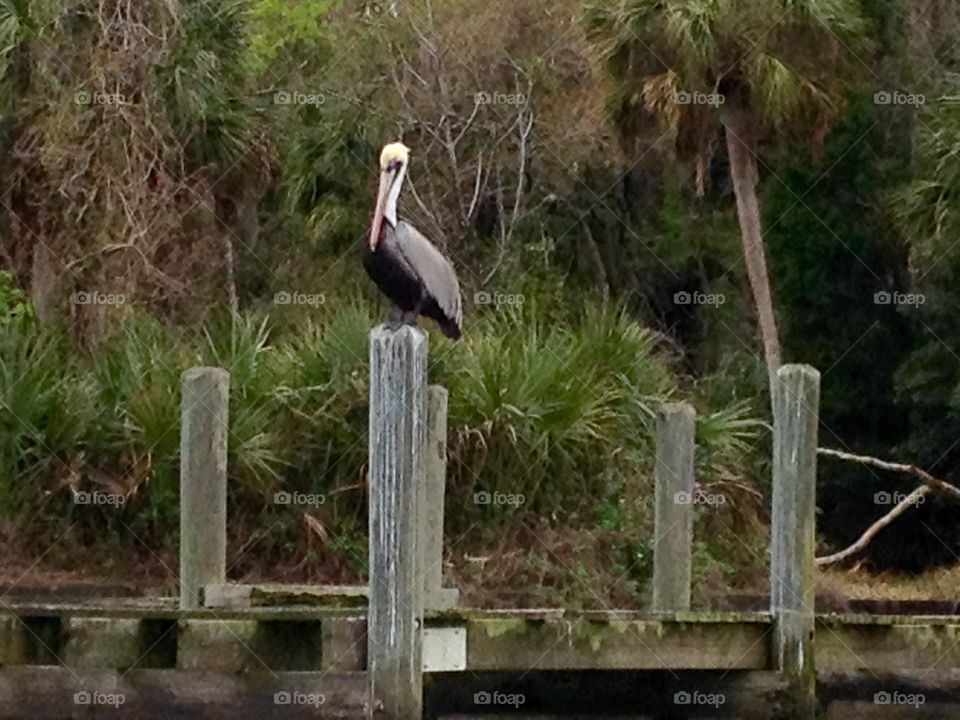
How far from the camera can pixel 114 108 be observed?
18938 millimetres

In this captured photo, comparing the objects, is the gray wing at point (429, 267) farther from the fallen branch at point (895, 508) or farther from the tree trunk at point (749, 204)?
the tree trunk at point (749, 204)

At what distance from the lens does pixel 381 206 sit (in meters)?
10.0

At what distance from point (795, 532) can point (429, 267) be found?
2.03 meters

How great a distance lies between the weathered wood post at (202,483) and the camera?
10.9m

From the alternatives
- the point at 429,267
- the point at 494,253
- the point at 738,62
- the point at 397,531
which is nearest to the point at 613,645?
the point at 397,531

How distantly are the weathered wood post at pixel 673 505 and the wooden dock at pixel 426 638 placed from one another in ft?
0.03

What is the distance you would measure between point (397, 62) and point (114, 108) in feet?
17.8

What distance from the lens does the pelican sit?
9.94 m

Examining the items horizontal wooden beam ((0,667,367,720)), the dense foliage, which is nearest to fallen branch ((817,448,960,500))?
the dense foliage

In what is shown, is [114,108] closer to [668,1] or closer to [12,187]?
[12,187]

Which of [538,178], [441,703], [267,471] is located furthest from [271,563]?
[538,178]

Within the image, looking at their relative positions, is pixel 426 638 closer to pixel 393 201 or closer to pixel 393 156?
pixel 393 201

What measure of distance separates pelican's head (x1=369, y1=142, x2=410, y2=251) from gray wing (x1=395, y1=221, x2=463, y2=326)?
8 centimetres

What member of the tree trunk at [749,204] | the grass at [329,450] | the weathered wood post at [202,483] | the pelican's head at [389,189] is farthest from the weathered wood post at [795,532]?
the tree trunk at [749,204]
